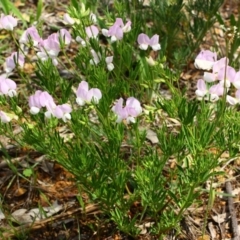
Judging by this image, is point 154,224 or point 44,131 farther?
point 154,224

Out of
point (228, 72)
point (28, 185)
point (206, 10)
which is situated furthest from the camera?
point (206, 10)

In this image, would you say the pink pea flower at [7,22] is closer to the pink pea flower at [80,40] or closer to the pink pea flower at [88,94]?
the pink pea flower at [80,40]

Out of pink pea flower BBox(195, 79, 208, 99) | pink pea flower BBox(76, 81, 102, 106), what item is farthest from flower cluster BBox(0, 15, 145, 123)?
pink pea flower BBox(195, 79, 208, 99)

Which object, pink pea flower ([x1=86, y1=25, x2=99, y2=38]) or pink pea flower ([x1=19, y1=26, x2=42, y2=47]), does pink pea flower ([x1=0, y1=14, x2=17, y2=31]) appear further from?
pink pea flower ([x1=86, y1=25, x2=99, y2=38])

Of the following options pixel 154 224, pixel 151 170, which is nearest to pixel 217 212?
pixel 154 224

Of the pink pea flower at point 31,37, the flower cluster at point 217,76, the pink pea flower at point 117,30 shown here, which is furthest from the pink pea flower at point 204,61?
the pink pea flower at point 31,37

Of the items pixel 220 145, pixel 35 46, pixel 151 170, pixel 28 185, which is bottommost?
pixel 28 185

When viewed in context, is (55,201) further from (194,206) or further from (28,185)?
(194,206)

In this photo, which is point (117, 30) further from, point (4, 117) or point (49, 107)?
point (4, 117)
